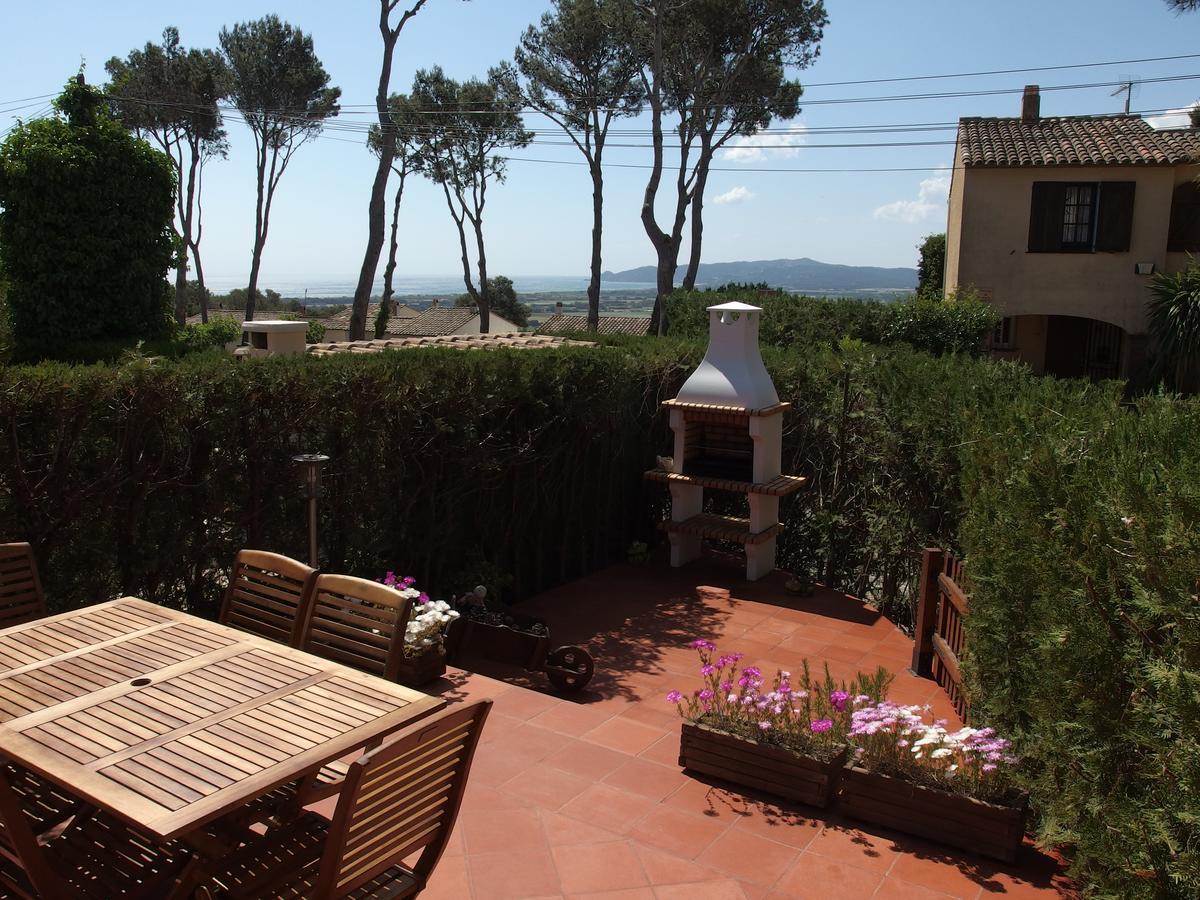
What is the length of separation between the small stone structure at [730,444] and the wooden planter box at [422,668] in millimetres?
3677

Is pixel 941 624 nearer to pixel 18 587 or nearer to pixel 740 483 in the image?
pixel 740 483

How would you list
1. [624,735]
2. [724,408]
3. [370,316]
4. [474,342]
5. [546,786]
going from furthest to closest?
1. [370,316]
2. [474,342]
3. [724,408]
4. [624,735]
5. [546,786]

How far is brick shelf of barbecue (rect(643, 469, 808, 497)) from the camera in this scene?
327 inches

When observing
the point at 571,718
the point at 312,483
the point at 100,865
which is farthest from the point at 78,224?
the point at 100,865

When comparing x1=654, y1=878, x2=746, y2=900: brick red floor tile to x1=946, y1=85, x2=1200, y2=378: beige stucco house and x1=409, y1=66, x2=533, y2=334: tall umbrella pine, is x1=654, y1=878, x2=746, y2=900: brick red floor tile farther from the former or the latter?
x1=409, y1=66, x2=533, y2=334: tall umbrella pine

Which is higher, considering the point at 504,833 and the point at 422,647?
the point at 422,647

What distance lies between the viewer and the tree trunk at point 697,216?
77.4 ft

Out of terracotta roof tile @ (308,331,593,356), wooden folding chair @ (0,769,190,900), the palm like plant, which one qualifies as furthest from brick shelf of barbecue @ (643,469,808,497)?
the palm like plant

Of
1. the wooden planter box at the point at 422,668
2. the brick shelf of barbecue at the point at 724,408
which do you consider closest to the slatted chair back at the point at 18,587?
the wooden planter box at the point at 422,668

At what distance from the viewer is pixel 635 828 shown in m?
3.93

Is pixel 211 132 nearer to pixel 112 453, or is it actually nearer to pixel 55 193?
pixel 55 193

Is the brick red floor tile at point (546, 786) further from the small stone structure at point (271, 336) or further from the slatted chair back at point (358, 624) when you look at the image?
the small stone structure at point (271, 336)

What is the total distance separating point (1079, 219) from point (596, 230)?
567 inches

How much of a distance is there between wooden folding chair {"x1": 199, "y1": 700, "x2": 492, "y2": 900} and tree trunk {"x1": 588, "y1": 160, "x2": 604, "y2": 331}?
937 inches
